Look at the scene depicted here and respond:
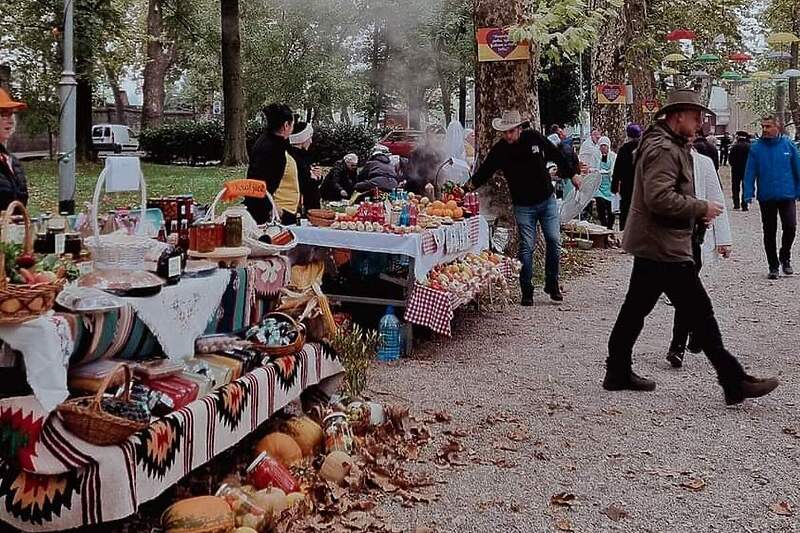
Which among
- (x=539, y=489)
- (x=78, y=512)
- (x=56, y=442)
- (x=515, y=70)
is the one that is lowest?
(x=539, y=489)

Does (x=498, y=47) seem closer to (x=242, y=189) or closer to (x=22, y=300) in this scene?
(x=242, y=189)

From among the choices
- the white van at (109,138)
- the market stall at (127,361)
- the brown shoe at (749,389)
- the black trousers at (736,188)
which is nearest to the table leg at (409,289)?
the market stall at (127,361)

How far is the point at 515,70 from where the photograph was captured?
10.5 meters

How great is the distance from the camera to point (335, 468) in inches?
170

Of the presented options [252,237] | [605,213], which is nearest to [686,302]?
[252,237]

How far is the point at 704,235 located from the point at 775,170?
163 inches

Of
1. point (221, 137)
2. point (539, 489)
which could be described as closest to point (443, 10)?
point (221, 137)

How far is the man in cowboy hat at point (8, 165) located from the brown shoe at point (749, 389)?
4187 millimetres

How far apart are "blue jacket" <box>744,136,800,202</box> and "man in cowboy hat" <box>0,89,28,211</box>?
7.69m

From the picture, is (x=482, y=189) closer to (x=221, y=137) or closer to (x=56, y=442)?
(x=56, y=442)

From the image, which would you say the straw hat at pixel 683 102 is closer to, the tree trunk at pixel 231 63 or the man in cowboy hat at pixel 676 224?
the man in cowboy hat at pixel 676 224

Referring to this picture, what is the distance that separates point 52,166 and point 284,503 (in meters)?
23.1

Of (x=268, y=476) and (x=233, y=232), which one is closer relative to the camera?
(x=268, y=476)

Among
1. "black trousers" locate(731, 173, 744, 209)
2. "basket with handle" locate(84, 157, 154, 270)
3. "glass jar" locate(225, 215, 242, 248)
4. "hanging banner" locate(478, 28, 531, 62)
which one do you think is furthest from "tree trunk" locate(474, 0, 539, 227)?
"black trousers" locate(731, 173, 744, 209)
